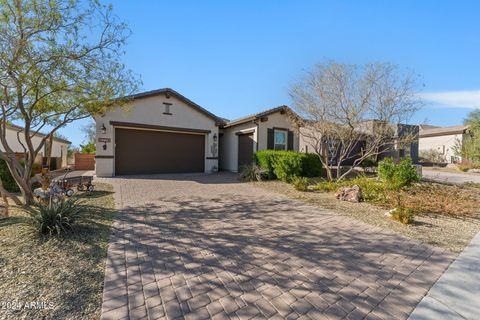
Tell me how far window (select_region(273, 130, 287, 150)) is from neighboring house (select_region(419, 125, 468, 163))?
22.1 meters

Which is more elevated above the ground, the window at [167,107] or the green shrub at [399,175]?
the window at [167,107]

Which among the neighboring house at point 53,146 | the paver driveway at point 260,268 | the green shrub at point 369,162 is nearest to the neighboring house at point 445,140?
the green shrub at point 369,162

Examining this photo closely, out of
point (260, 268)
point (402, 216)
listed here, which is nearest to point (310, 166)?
point (402, 216)

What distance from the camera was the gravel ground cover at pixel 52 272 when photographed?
2.36 metres

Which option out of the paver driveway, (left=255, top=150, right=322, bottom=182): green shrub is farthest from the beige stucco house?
the paver driveway

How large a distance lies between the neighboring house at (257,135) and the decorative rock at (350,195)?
21.6ft

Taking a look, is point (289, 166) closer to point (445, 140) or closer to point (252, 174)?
point (252, 174)

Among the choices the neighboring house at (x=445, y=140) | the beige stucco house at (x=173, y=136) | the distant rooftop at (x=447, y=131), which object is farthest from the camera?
the distant rooftop at (x=447, y=131)

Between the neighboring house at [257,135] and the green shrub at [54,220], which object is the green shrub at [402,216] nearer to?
the green shrub at [54,220]

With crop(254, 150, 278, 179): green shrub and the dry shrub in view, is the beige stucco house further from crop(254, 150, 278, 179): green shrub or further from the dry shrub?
the dry shrub

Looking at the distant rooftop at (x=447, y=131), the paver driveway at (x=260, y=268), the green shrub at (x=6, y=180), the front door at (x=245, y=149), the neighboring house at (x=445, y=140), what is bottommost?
the paver driveway at (x=260, y=268)

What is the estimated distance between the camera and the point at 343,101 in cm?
942

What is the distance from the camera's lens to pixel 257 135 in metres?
13.9

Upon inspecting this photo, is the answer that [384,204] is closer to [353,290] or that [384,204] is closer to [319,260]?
[319,260]
